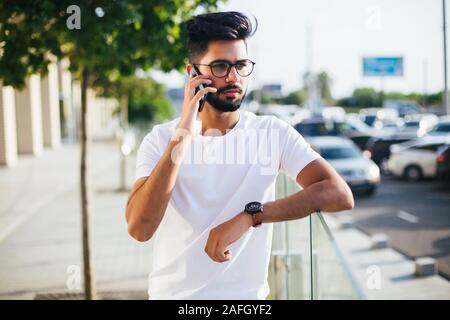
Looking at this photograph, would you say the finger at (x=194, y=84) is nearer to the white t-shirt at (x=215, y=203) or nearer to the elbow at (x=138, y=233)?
the white t-shirt at (x=215, y=203)

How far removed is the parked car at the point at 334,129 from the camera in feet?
57.9

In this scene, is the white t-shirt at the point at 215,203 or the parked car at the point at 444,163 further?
the parked car at the point at 444,163

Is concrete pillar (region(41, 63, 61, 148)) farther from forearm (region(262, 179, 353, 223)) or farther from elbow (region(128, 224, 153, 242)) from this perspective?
forearm (region(262, 179, 353, 223))

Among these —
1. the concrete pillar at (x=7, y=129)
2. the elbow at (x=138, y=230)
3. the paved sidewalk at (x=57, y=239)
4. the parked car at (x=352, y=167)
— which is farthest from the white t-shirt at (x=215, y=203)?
the concrete pillar at (x=7, y=129)

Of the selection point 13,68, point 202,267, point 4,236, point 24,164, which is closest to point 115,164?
point 24,164

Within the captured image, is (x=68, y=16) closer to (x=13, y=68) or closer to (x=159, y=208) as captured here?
(x=13, y=68)

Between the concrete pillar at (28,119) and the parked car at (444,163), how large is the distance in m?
14.6

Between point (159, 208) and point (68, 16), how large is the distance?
9.25 ft

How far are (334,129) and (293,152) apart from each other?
17.7 m

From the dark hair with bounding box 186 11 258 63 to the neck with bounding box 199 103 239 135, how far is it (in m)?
0.21

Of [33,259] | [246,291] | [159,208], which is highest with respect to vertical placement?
[159,208]

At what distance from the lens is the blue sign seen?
106 feet

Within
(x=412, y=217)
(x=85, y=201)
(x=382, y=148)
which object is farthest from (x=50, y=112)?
(x=85, y=201)

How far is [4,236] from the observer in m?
8.04
